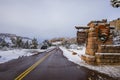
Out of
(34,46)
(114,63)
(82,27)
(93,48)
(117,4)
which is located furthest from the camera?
(34,46)

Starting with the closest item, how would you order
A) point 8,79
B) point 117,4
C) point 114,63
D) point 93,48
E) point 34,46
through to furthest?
point 8,79 → point 117,4 → point 114,63 → point 93,48 → point 34,46

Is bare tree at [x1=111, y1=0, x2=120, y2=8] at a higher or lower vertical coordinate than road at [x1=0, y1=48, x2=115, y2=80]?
higher

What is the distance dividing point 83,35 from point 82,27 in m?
1.30

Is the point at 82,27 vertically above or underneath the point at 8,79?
above

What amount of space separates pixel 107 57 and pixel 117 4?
748 centimetres

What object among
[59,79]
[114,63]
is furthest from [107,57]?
[59,79]

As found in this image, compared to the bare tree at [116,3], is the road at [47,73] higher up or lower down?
lower down

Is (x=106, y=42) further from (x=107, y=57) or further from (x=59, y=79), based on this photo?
(x=59, y=79)

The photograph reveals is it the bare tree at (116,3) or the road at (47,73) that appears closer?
the road at (47,73)

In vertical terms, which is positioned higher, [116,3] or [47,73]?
[116,3]

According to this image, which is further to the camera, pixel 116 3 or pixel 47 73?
pixel 47 73

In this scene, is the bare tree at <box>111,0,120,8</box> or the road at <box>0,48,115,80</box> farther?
the bare tree at <box>111,0,120,8</box>

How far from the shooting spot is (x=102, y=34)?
2159 cm

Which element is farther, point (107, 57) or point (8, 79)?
point (107, 57)
